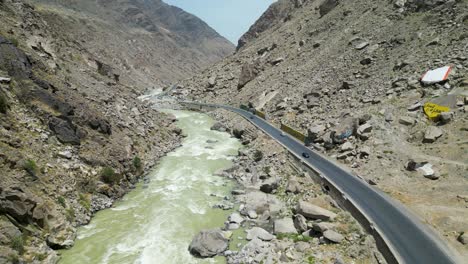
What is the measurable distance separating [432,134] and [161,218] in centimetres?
2522

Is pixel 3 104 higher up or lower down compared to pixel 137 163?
higher up

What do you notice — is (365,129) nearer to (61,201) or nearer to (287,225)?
(287,225)

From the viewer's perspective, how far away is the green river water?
20.3 meters

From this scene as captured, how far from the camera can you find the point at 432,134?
30.8 metres

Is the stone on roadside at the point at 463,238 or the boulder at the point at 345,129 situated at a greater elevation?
the boulder at the point at 345,129

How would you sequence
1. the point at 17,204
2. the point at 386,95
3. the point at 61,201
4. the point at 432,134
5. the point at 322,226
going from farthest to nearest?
the point at 386,95 → the point at 432,134 → the point at 61,201 → the point at 322,226 → the point at 17,204

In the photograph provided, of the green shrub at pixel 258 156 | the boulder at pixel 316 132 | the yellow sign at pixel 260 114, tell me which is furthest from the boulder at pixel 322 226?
the yellow sign at pixel 260 114

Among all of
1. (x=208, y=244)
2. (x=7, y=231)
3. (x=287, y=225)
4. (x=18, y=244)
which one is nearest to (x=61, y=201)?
(x=7, y=231)

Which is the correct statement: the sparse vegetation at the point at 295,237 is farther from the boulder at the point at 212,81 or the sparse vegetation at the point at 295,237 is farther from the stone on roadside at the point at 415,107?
the boulder at the point at 212,81

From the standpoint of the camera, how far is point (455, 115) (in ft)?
104

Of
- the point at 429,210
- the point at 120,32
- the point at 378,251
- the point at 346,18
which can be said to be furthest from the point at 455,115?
the point at 120,32

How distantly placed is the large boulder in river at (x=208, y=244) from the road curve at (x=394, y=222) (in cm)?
959

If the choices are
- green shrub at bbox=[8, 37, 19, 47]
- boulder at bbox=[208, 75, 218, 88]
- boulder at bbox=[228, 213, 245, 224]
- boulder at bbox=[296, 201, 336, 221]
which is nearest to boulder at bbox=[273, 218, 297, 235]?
boulder at bbox=[296, 201, 336, 221]

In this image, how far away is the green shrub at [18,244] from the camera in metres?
17.7
